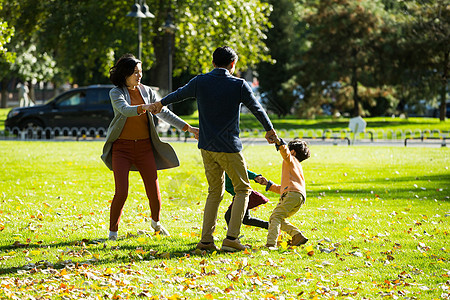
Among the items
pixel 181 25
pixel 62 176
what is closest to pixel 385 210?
pixel 62 176

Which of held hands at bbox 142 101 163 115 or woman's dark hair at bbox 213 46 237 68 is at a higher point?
woman's dark hair at bbox 213 46 237 68

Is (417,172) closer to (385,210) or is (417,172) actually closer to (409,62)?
(385,210)

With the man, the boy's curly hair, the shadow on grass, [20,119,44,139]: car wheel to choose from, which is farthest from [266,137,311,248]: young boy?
[20,119,44,139]: car wheel

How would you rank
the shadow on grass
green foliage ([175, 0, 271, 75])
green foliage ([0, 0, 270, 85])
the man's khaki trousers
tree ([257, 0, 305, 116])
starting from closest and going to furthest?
the shadow on grass < the man's khaki trousers < green foliage ([175, 0, 271, 75]) < green foliage ([0, 0, 270, 85]) < tree ([257, 0, 305, 116])

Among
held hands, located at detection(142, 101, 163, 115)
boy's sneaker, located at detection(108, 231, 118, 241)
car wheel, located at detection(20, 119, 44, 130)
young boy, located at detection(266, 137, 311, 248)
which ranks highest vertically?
held hands, located at detection(142, 101, 163, 115)

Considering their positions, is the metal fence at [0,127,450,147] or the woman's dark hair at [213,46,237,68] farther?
the metal fence at [0,127,450,147]

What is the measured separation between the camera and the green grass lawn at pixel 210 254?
16.2 feet

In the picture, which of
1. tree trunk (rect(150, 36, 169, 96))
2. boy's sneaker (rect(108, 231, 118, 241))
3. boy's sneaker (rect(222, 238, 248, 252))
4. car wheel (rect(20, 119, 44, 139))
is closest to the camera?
boy's sneaker (rect(222, 238, 248, 252))

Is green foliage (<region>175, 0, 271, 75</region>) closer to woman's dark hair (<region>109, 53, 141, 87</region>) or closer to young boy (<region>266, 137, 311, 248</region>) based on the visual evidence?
woman's dark hair (<region>109, 53, 141, 87</region>)

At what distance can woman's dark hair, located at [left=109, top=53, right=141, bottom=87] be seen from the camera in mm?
6477

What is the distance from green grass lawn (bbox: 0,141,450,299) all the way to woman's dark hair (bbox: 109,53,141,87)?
1.54 metres

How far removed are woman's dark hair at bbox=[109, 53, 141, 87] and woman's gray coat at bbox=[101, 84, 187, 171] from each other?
0.09 meters

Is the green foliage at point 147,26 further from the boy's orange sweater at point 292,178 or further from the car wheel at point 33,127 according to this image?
the boy's orange sweater at point 292,178

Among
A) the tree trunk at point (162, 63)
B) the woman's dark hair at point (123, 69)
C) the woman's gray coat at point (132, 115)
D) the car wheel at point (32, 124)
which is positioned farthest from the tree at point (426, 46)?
the woman's dark hair at point (123, 69)
